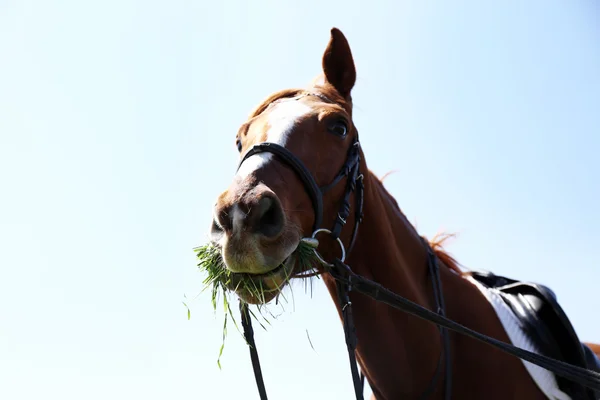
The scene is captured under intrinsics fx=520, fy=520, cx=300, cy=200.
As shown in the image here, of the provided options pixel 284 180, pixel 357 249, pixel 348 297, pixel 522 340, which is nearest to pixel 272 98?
pixel 284 180

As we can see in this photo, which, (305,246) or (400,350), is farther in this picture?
(400,350)

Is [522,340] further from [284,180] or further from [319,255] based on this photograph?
[284,180]

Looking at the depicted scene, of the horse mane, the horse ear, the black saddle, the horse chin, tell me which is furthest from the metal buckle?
the black saddle

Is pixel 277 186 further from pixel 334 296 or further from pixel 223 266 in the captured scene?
pixel 334 296

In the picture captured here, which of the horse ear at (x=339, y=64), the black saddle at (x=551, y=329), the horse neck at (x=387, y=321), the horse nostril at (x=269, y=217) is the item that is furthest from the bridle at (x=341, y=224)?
the black saddle at (x=551, y=329)

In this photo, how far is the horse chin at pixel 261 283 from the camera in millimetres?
2820

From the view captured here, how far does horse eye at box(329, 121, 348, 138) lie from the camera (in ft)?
11.5

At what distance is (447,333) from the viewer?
3.63 metres

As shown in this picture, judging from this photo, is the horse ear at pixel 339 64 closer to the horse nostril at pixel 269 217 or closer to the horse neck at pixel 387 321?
the horse neck at pixel 387 321

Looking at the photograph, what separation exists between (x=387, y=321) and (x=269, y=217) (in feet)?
4.01

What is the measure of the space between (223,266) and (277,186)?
555mm

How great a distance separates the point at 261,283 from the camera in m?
2.82

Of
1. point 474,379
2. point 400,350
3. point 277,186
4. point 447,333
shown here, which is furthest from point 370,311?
point 277,186

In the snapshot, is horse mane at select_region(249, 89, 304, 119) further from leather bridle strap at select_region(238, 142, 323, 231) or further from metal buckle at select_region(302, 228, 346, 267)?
metal buckle at select_region(302, 228, 346, 267)
